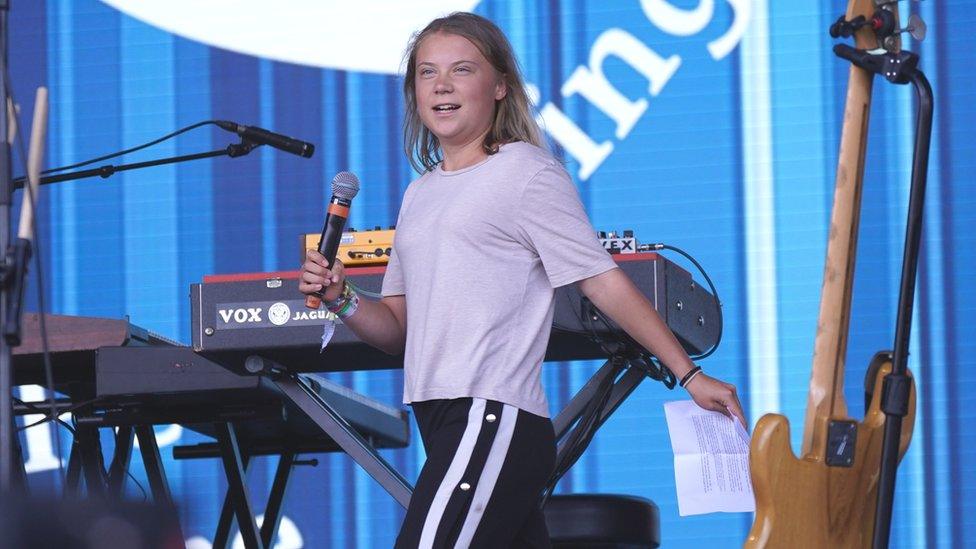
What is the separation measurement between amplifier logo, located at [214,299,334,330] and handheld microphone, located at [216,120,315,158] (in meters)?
0.30

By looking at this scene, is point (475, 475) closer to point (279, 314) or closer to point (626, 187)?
point (279, 314)

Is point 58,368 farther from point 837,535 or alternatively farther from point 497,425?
point 837,535

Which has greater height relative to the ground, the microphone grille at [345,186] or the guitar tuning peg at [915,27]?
the guitar tuning peg at [915,27]

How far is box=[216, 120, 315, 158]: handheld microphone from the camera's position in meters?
2.79

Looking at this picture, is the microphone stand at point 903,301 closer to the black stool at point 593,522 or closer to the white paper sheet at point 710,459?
the white paper sheet at point 710,459

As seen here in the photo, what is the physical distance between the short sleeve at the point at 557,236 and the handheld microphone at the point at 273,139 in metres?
0.75

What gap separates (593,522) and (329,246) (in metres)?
1.18

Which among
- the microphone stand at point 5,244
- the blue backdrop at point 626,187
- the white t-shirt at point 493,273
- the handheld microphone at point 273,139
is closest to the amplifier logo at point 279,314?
the handheld microphone at point 273,139

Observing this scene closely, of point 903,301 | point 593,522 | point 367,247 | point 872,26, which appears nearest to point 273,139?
point 367,247

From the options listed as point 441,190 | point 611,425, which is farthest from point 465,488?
point 611,425

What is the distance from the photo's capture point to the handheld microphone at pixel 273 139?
2789 millimetres

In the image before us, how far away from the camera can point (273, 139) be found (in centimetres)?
282

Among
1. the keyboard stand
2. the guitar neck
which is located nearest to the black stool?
the keyboard stand

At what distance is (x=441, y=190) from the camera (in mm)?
2199
